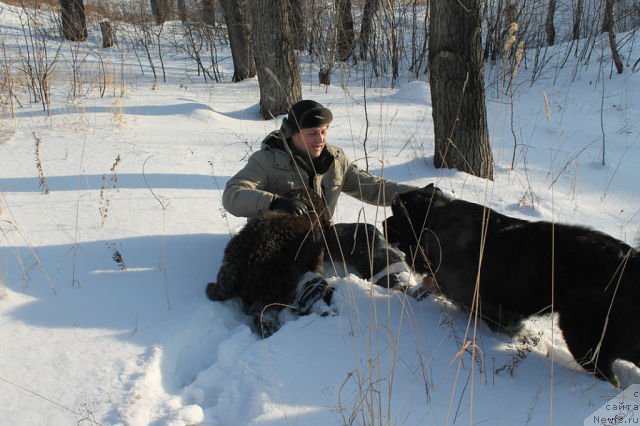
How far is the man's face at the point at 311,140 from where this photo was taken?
3.41 meters

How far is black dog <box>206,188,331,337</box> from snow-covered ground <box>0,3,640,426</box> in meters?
0.15

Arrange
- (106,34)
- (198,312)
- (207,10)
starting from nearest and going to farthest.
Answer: (198,312) → (106,34) → (207,10)

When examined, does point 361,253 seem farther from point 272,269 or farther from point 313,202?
Answer: point 272,269

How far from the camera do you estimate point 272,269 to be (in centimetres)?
302

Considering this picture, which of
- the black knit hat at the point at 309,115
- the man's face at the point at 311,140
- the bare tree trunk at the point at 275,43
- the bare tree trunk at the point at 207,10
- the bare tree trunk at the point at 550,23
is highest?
the bare tree trunk at the point at 207,10

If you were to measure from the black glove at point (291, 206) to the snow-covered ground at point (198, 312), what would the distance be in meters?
0.53

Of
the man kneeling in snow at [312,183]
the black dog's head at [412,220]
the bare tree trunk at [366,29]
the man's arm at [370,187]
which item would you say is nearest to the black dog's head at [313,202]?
the man kneeling in snow at [312,183]

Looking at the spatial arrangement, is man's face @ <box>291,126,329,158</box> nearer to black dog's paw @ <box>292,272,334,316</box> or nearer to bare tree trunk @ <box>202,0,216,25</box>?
black dog's paw @ <box>292,272,334,316</box>

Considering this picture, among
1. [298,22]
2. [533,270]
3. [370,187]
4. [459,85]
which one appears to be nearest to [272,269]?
[370,187]

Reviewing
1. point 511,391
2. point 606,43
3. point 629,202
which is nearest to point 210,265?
point 511,391

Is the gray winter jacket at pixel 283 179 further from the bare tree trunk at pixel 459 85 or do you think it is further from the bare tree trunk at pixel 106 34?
the bare tree trunk at pixel 106 34

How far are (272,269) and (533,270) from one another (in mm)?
1520

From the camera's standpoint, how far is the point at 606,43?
1278 centimetres

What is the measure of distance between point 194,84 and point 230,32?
54.9 inches
